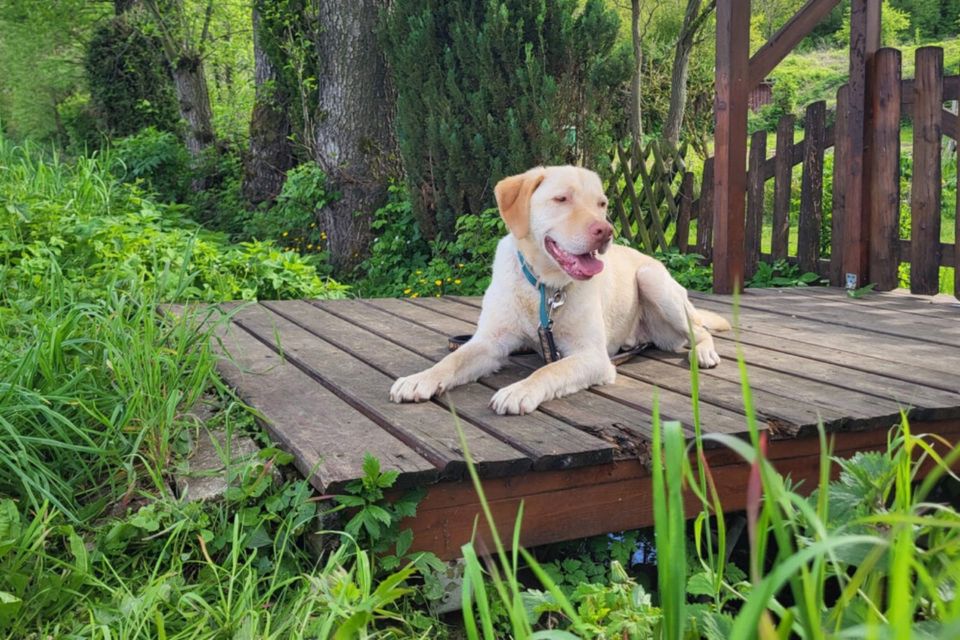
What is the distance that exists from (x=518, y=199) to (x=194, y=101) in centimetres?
1002

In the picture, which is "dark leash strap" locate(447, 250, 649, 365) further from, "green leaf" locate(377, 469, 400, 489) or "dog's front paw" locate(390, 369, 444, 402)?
"green leaf" locate(377, 469, 400, 489)

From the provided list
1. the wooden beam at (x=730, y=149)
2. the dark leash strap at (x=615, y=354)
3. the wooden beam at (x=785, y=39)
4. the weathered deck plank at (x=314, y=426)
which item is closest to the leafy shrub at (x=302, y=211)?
the wooden beam at (x=730, y=149)

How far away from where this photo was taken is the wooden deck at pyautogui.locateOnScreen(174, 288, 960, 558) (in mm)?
2365

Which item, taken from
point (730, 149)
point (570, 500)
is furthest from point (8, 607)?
point (730, 149)

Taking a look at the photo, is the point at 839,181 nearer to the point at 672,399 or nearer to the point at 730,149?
the point at 730,149

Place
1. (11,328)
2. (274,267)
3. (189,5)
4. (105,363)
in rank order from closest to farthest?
(105,363)
(11,328)
(274,267)
(189,5)

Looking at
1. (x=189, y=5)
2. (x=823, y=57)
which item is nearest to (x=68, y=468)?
(x=189, y=5)

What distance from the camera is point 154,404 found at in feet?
8.98

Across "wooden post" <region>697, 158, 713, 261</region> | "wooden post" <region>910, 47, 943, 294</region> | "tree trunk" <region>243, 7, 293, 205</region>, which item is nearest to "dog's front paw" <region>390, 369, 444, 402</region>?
"wooden post" <region>910, 47, 943, 294</region>

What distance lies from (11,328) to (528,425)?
2370 mm

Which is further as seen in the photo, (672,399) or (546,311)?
(546,311)

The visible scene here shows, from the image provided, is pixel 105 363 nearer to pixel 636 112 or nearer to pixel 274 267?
pixel 274 267

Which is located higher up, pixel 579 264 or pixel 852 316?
pixel 579 264

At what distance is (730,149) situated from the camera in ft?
18.8
